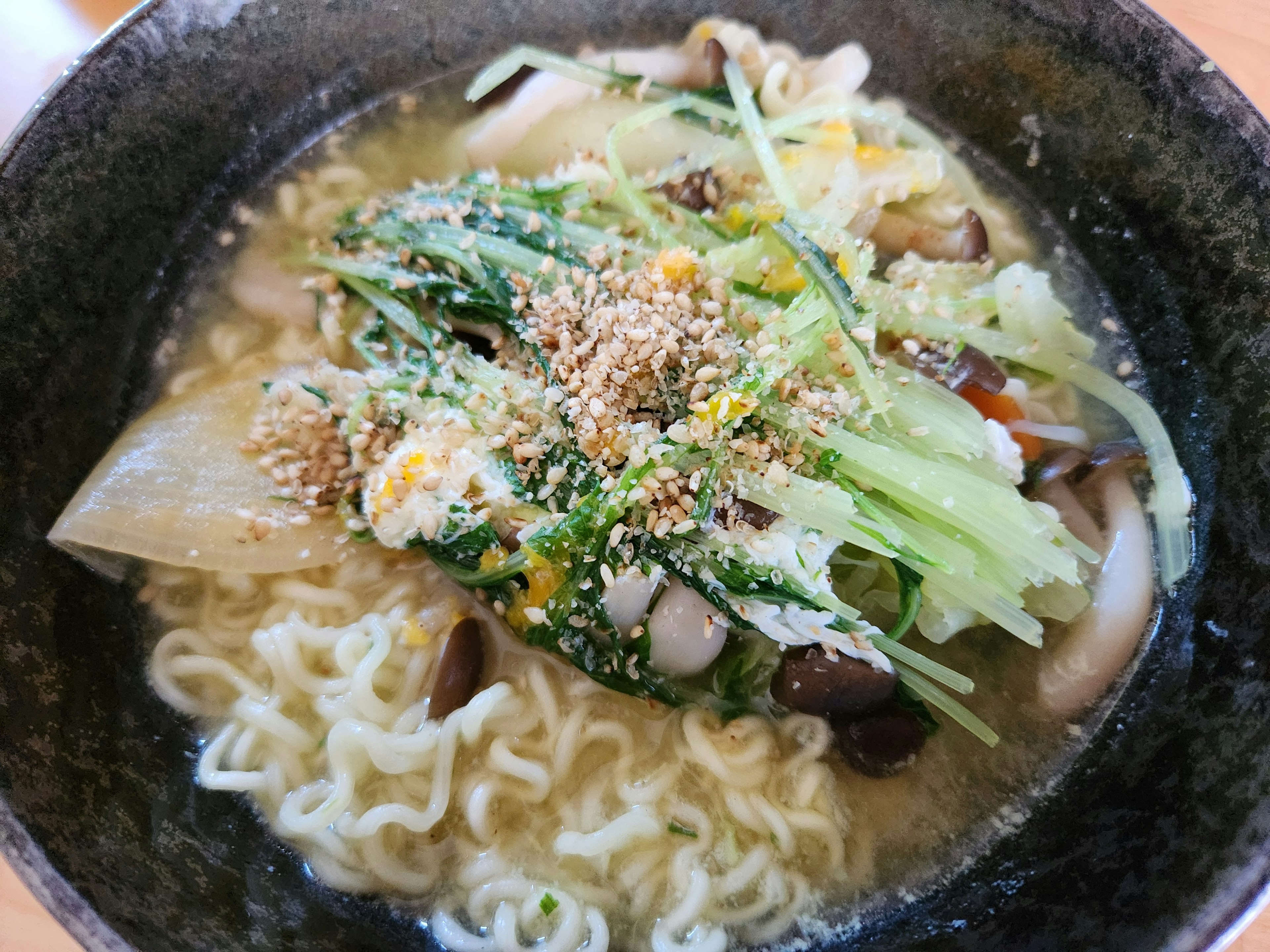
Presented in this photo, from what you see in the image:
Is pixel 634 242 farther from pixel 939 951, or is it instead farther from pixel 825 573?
pixel 939 951

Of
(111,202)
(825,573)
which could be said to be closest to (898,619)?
(825,573)

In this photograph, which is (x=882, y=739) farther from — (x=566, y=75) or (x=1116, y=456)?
(x=566, y=75)

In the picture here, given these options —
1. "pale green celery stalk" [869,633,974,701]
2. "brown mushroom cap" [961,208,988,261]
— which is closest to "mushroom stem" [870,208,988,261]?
"brown mushroom cap" [961,208,988,261]

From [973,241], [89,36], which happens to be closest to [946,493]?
[973,241]

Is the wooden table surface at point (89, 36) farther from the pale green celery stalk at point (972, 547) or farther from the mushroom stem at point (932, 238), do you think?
the pale green celery stalk at point (972, 547)

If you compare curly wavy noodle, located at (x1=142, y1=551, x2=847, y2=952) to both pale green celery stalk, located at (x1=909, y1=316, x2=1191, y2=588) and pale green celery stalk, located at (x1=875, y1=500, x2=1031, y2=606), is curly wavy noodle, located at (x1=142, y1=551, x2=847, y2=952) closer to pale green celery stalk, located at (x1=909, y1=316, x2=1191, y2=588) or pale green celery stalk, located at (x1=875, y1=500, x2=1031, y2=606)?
pale green celery stalk, located at (x1=875, y1=500, x2=1031, y2=606)

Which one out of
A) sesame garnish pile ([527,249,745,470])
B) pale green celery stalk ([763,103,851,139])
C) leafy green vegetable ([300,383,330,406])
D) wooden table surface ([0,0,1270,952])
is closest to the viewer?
sesame garnish pile ([527,249,745,470])
